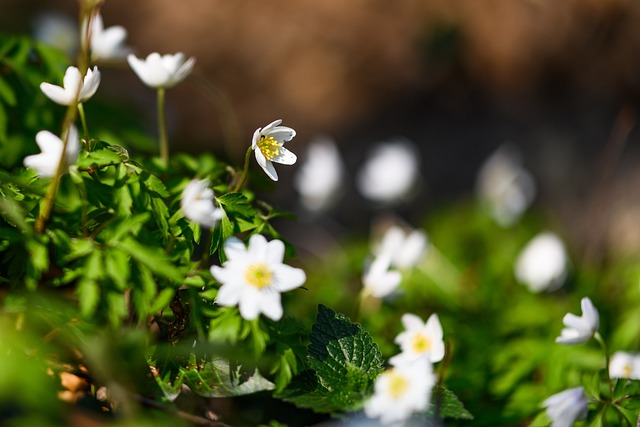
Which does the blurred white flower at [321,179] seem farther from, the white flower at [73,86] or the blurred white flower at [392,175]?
the white flower at [73,86]

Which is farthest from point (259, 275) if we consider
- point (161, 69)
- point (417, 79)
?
point (417, 79)

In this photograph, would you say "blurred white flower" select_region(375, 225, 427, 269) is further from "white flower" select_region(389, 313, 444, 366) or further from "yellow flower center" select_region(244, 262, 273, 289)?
"yellow flower center" select_region(244, 262, 273, 289)

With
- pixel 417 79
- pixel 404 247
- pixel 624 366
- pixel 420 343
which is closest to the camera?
pixel 420 343

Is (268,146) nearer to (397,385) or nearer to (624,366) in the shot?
(397,385)

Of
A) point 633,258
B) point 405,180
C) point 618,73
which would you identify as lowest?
point 633,258

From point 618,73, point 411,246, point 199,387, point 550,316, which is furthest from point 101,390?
point 618,73

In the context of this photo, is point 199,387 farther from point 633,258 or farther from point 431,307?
point 633,258

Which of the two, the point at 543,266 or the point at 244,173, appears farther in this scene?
the point at 543,266
